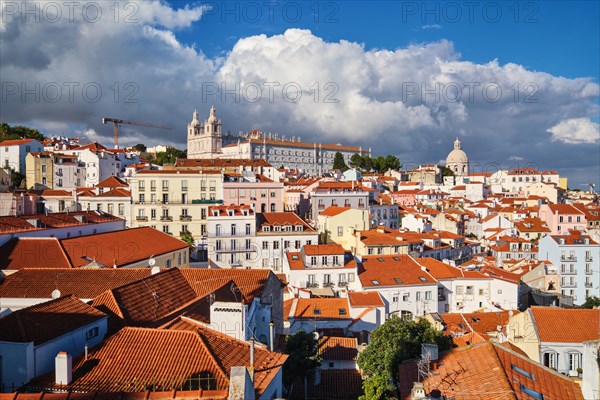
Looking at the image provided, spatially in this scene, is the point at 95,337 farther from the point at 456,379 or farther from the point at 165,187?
the point at 165,187

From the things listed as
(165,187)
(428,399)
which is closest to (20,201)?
(165,187)

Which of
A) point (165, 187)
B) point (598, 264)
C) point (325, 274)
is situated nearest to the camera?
point (325, 274)

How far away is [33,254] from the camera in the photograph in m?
24.1

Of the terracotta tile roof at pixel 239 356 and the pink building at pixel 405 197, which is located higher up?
the pink building at pixel 405 197

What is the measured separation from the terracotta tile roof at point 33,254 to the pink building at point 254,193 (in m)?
25.4

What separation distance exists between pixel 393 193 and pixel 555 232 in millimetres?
30838

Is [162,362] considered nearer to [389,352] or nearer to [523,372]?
[389,352]

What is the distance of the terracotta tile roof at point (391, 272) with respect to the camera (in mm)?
34312

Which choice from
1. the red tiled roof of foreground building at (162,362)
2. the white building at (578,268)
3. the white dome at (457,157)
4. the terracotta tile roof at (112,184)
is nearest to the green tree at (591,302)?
the white building at (578,268)

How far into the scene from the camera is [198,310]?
46.0ft

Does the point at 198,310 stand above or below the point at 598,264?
above

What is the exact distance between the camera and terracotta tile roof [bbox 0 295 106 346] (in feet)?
32.8

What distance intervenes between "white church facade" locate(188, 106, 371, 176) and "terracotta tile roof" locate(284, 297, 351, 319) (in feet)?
342

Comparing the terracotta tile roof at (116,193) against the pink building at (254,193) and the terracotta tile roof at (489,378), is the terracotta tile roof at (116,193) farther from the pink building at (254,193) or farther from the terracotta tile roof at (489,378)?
the terracotta tile roof at (489,378)
